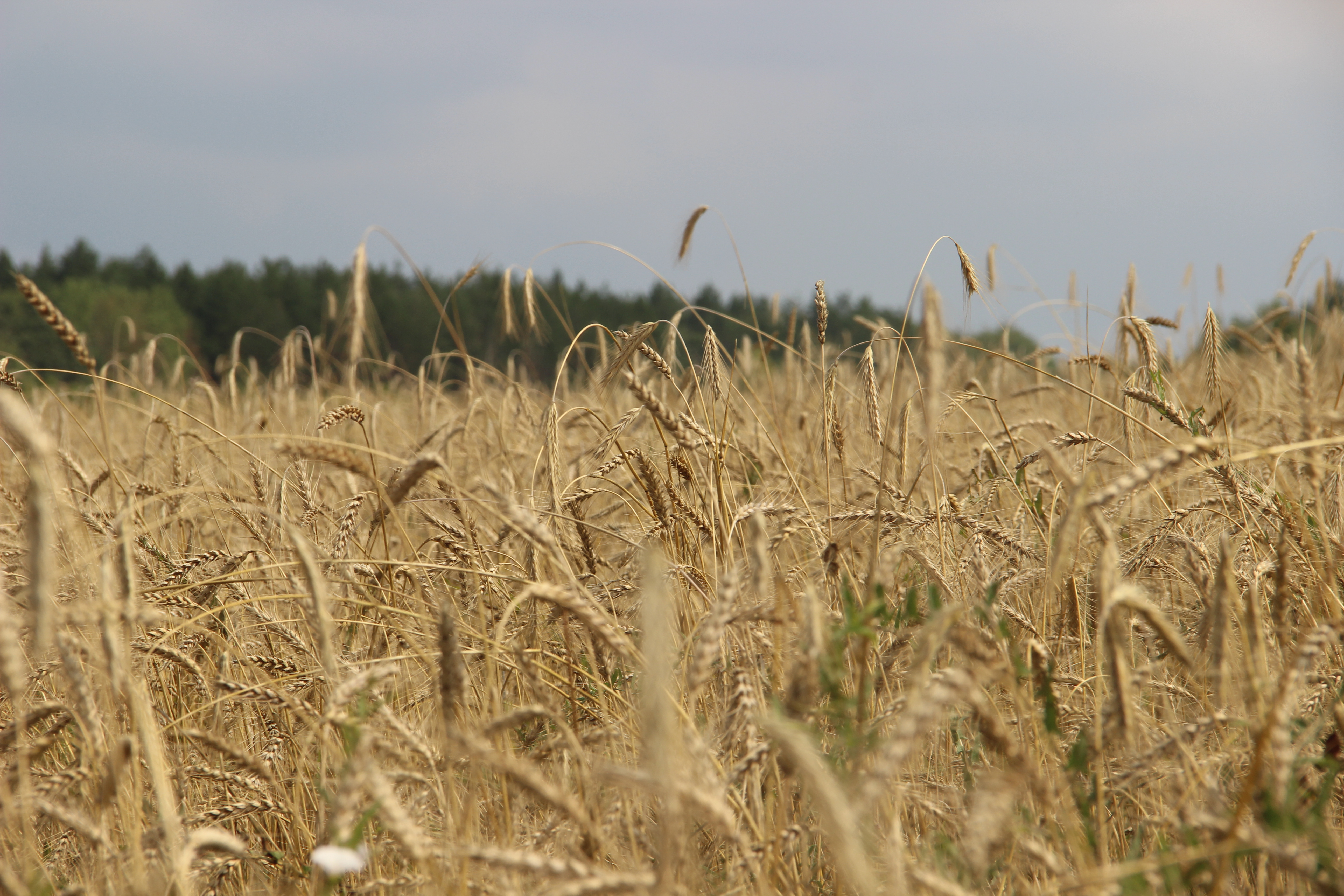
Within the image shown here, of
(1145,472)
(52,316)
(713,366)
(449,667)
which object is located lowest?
(449,667)

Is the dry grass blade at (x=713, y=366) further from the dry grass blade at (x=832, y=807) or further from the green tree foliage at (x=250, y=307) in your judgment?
the green tree foliage at (x=250, y=307)

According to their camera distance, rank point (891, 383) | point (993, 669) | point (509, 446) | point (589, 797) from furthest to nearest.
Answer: point (891, 383) < point (509, 446) < point (589, 797) < point (993, 669)

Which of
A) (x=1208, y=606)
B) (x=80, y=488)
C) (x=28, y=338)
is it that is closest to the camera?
(x=1208, y=606)

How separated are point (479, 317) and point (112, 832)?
51315 mm

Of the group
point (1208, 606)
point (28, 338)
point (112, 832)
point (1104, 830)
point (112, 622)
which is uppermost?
point (28, 338)

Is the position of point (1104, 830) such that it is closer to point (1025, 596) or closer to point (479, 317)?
point (1025, 596)

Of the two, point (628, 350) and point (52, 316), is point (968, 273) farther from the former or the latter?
point (52, 316)

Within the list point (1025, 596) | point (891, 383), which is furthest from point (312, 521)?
point (891, 383)

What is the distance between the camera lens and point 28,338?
26484 millimetres

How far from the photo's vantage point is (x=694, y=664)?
1037mm

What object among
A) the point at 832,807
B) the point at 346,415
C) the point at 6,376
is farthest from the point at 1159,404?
the point at 6,376

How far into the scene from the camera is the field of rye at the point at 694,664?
0.99m

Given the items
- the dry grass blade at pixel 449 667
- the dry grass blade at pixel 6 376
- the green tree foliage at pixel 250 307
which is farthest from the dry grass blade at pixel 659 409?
the green tree foliage at pixel 250 307

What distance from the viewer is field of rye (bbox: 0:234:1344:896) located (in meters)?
0.99
